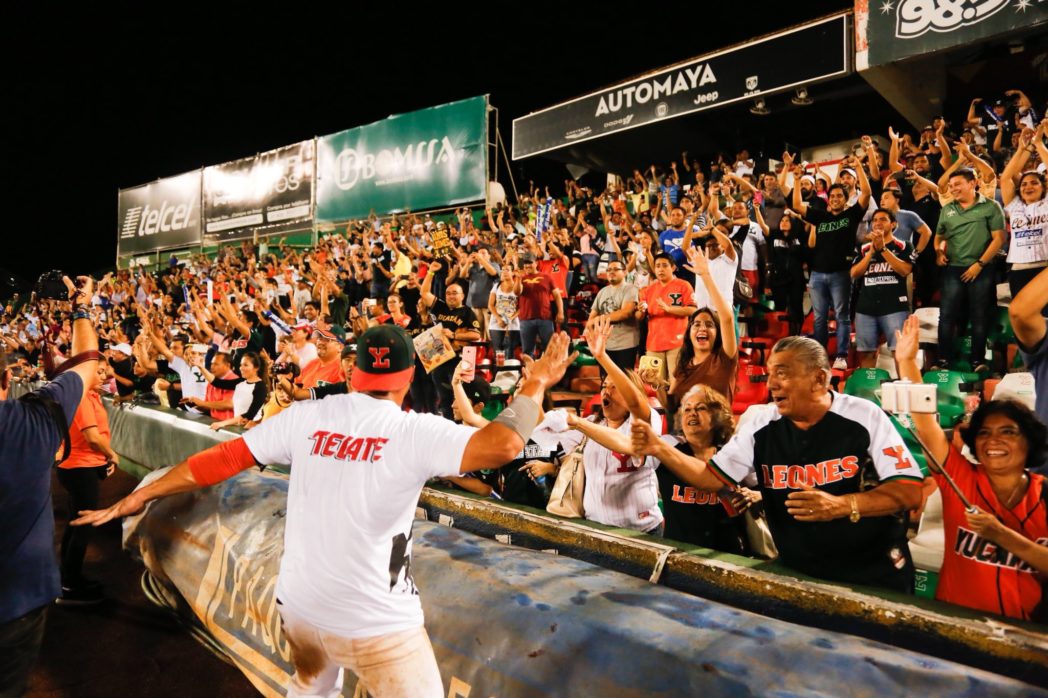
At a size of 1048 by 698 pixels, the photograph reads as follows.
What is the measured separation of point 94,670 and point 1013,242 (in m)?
7.98

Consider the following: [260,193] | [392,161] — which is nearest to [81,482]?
[392,161]

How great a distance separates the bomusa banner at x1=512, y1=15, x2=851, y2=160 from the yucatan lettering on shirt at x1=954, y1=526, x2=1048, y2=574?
10209 millimetres

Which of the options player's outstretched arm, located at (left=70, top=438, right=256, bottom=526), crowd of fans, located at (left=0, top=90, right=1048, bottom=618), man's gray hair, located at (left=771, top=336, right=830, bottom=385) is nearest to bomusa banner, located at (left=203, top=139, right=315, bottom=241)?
crowd of fans, located at (left=0, top=90, right=1048, bottom=618)

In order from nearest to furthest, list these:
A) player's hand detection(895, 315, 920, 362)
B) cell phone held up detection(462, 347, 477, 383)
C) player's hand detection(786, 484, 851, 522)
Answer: player's hand detection(786, 484, 851, 522) < player's hand detection(895, 315, 920, 362) < cell phone held up detection(462, 347, 477, 383)

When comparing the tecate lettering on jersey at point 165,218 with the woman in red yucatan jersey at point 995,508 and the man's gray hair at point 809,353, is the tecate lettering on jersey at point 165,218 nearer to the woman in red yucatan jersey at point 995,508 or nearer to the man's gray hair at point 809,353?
the man's gray hair at point 809,353

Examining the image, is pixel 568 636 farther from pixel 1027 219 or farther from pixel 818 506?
pixel 1027 219

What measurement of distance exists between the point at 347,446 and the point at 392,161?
1900 centimetres

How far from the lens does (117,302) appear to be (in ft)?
74.2

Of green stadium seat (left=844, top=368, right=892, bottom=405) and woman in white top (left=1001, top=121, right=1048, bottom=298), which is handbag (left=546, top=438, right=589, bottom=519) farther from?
woman in white top (left=1001, top=121, right=1048, bottom=298)

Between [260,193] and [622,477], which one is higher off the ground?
[260,193]

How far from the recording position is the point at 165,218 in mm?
28391

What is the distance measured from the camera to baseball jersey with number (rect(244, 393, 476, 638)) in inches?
91.4

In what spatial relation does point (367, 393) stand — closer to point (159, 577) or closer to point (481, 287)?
point (159, 577)

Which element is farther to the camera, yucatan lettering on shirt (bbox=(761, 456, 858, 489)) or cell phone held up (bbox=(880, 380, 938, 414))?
yucatan lettering on shirt (bbox=(761, 456, 858, 489))
